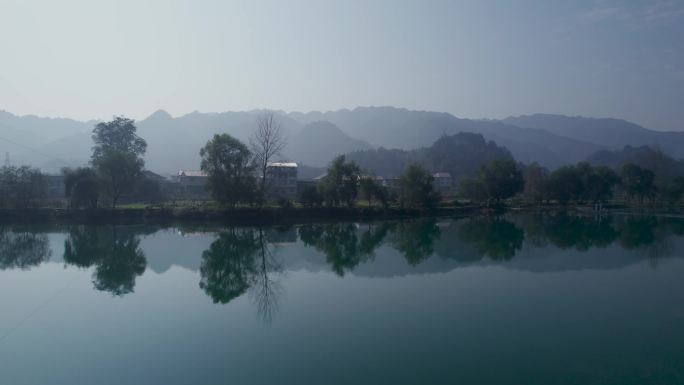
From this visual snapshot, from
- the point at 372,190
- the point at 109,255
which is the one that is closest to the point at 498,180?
the point at 372,190

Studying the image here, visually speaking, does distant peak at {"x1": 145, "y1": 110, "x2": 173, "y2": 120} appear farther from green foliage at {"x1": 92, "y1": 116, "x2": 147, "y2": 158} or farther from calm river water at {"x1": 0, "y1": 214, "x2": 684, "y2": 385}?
calm river water at {"x1": 0, "y1": 214, "x2": 684, "y2": 385}

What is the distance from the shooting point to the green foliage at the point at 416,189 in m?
37.8

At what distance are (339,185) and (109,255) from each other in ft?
66.5

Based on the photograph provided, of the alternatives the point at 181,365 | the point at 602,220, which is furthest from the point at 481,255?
the point at 602,220

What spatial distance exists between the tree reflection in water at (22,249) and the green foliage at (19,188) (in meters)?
5.78

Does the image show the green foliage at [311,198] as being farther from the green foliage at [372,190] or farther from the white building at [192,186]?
the white building at [192,186]

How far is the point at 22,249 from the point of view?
1956 centimetres

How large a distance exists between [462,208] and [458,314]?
32.1 meters

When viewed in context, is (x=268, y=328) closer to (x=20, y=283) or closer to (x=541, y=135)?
(x=20, y=283)

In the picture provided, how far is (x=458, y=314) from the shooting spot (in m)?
10.1

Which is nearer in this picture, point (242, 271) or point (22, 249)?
point (242, 271)

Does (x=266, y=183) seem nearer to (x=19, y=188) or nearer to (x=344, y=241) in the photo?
(x=344, y=241)

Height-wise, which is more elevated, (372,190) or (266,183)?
(266,183)

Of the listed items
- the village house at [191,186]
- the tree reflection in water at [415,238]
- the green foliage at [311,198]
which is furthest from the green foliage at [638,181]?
the village house at [191,186]
